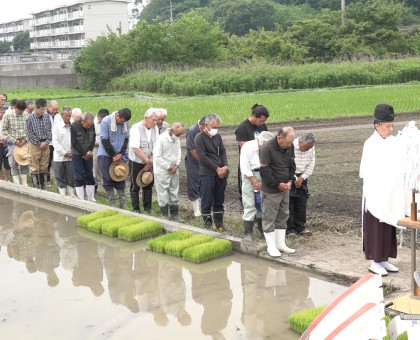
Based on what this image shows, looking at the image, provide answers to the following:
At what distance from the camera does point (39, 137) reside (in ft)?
41.6

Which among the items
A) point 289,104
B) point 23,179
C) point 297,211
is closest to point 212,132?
point 297,211

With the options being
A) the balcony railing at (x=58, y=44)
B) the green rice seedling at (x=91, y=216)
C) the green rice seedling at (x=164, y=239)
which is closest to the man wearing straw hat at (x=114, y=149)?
the green rice seedling at (x=91, y=216)

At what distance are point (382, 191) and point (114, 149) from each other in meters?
5.30

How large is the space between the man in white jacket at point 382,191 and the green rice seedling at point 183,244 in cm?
225

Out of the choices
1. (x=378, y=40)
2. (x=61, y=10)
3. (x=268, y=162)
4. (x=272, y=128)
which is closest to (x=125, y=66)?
(x=378, y=40)

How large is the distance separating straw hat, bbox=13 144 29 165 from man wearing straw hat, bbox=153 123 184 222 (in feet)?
13.5

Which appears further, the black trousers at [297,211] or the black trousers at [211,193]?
the black trousers at [211,193]

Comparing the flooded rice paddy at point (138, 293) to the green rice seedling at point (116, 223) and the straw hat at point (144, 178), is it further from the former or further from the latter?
the straw hat at point (144, 178)

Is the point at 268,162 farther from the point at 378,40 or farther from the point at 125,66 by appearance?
the point at 378,40

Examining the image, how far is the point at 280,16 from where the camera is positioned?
7081cm

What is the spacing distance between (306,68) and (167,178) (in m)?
27.6

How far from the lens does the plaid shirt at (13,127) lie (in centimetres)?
1304

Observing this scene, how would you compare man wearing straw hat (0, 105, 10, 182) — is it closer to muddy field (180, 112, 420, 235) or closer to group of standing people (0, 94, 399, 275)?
group of standing people (0, 94, 399, 275)

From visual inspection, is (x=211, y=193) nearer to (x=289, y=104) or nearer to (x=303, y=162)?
(x=303, y=162)
